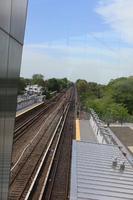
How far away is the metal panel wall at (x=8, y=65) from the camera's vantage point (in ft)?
12.6

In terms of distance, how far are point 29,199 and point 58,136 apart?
A: 1179 cm

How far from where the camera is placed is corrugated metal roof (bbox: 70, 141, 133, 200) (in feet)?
22.1

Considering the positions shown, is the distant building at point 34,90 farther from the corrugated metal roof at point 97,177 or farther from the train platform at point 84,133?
the corrugated metal roof at point 97,177

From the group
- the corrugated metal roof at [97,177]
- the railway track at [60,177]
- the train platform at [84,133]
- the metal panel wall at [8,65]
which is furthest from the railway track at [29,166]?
the metal panel wall at [8,65]

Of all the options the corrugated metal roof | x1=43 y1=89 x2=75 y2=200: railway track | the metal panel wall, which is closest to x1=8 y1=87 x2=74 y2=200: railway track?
x1=43 y1=89 x2=75 y2=200: railway track

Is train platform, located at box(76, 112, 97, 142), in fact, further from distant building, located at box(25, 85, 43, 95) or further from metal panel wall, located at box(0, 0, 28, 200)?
distant building, located at box(25, 85, 43, 95)

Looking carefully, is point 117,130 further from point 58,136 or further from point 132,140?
point 58,136

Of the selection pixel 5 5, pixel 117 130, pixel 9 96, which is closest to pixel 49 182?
pixel 9 96

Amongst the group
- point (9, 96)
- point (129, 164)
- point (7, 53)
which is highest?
point (7, 53)

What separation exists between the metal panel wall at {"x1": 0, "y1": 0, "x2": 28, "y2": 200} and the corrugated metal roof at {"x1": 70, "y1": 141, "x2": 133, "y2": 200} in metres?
2.30

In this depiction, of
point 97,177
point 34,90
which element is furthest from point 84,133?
point 34,90

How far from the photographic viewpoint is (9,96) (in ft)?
14.9

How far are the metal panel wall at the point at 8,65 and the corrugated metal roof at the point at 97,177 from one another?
90.6 inches

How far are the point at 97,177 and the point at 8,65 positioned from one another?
16.1 feet
